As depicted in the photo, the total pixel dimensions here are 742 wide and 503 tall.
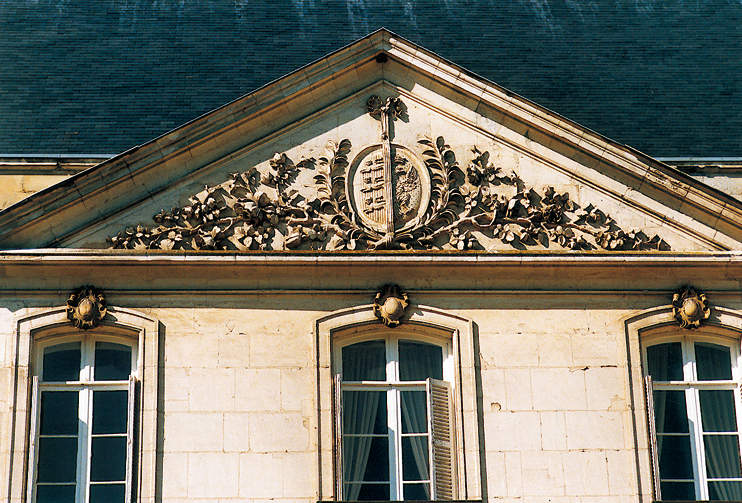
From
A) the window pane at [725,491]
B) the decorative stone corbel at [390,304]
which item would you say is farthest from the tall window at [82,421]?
the window pane at [725,491]

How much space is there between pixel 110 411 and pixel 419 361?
9.44ft

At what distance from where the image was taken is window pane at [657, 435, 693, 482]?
1092cm

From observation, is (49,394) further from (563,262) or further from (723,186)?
(723,186)

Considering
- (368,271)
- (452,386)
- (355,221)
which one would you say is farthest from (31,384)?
(452,386)

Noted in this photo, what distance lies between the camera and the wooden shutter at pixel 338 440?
10461mm

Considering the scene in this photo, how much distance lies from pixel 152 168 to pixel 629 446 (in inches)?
201

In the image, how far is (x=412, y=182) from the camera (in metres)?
11.6

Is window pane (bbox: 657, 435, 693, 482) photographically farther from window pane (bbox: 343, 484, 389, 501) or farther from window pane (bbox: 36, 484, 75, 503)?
window pane (bbox: 36, 484, 75, 503)

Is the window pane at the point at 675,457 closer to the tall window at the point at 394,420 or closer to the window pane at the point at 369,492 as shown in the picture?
the tall window at the point at 394,420

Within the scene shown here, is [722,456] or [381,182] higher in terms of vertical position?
[381,182]

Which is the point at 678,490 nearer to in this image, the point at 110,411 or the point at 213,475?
the point at 213,475

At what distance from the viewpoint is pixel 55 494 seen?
34.5 ft

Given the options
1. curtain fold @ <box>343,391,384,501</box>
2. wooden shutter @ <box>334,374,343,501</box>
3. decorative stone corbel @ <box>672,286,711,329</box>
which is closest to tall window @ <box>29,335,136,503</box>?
wooden shutter @ <box>334,374,343,501</box>

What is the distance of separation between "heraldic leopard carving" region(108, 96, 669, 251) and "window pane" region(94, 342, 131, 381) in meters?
0.95
